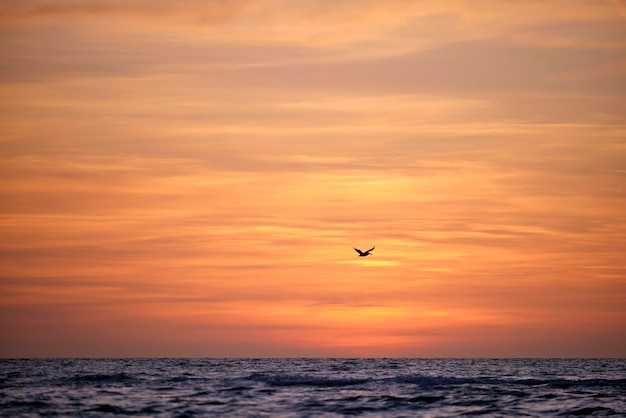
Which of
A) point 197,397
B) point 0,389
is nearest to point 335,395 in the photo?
point 197,397

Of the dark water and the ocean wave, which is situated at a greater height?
the ocean wave

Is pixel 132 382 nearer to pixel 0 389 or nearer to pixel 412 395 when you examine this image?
pixel 0 389

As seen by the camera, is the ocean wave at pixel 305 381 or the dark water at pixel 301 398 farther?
the ocean wave at pixel 305 381

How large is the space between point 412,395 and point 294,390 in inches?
305

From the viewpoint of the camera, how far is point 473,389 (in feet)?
183

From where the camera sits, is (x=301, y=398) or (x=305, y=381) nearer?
(x=301, y=398)

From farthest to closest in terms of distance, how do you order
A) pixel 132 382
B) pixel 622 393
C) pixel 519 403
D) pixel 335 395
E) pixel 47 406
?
1. pixel 132 382
2. pixel 622 393
3. pixel 335 395
4. pixel 519 403
5. pixel 47 406

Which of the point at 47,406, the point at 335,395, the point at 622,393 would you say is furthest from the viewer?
the point at 622,393

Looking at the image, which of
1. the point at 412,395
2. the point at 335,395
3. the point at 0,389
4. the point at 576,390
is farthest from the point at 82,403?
the point at 576,390

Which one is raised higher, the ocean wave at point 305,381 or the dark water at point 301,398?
the ocean wave at point 305,381

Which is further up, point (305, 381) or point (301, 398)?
point (305, 381)

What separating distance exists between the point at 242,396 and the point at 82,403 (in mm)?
9420

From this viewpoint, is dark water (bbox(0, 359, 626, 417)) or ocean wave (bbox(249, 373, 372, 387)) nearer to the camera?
dark water (bbox(0, 359, 626, 417))

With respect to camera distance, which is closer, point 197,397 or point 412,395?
point 197,397
